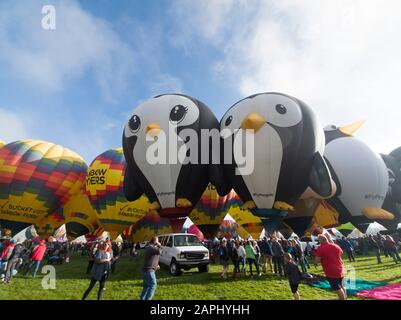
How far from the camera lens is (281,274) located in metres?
11.6

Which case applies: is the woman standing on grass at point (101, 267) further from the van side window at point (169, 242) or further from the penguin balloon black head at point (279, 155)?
the penguin balloon black head at point (279, 155)

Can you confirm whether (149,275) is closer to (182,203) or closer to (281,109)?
(182,203)

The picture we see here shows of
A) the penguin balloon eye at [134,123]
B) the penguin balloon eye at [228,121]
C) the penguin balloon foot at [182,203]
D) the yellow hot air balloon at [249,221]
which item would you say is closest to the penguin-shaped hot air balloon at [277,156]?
the penguin balloon eye at [228,121]

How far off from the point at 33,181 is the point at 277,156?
18.8 metres

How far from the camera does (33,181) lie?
22.5 metres

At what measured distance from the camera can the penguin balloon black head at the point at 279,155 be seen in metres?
15.2

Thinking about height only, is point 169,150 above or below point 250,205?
above

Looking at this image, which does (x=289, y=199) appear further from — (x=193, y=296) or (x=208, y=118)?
(x=193, y=296)

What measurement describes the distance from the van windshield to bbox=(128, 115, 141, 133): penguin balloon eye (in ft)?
23.3

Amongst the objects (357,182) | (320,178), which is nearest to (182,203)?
(320,178)

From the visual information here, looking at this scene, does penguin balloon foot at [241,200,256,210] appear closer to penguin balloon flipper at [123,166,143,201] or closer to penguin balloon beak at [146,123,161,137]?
penguin balloon beak at [146,123,161,137]

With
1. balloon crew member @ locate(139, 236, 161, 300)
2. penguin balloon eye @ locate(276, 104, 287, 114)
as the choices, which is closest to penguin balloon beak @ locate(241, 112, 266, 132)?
penguin balloon eye @ locate(276, 104, 287, 114)

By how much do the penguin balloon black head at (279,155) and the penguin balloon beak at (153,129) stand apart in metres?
3.85
